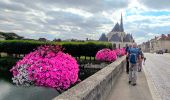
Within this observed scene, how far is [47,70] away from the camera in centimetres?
965

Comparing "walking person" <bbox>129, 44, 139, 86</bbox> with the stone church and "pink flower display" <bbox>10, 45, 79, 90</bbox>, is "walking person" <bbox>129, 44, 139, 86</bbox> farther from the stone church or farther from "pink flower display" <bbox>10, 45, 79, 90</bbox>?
the stone church

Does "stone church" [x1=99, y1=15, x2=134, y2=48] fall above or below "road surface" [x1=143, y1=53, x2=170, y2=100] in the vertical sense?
above

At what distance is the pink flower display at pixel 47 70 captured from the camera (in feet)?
31.8

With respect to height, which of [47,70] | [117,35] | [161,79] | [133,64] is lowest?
[161,79]

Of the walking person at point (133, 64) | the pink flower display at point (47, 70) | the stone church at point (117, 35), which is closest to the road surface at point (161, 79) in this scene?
the walking person at point (133, 64)

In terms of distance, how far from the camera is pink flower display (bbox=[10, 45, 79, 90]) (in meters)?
9.68

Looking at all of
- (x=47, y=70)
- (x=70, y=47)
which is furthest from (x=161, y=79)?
(x=70, y=47)

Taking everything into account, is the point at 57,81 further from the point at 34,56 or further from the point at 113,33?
the point at 113,33

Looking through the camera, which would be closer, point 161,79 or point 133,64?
point 133,64

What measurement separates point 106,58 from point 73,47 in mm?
20264

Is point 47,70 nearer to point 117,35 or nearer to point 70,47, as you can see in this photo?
point 70,47

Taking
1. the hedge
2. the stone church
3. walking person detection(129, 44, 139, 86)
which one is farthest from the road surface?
the stone church

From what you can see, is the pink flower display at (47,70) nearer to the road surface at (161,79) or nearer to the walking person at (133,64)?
the road surface at (161,79)

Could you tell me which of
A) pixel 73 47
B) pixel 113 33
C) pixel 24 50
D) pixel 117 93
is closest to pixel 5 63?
pixel 24 50
